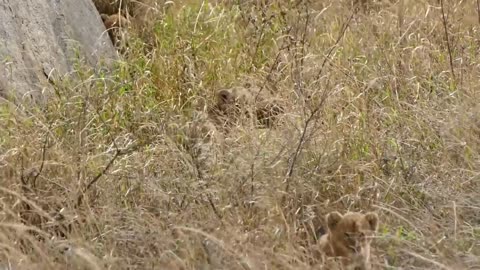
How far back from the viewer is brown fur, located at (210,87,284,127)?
5.30 metres

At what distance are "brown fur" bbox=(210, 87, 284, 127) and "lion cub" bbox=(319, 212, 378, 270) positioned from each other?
1.65 metres

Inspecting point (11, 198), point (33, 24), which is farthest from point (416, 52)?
point (11, 198)

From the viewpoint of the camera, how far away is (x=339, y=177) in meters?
4.44

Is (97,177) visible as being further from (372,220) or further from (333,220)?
(372,220)

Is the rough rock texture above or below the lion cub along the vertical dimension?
below

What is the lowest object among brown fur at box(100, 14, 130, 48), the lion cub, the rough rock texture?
brown fur at box(100, 14, 130, 48)

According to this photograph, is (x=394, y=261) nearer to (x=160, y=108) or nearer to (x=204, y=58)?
(x=160, y=108)

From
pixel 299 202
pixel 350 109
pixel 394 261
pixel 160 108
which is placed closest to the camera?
pixel 394 261

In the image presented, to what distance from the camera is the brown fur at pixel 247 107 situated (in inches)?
209

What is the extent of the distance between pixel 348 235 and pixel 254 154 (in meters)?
1.08

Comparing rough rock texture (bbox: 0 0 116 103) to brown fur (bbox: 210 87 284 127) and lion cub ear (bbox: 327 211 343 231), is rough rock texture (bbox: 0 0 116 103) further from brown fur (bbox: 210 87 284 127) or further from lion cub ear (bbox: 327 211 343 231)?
lion cub ear (bbox: 327 211 343 231)

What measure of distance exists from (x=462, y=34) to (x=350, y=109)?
1.28 meters

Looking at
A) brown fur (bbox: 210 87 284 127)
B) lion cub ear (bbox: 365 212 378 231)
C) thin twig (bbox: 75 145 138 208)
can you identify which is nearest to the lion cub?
lion cub ear (bbox: 365 212 378 231)

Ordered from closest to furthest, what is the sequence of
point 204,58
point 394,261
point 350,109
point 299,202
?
point 394,261 < point 299,202 < point 350,109 < point 204,58
